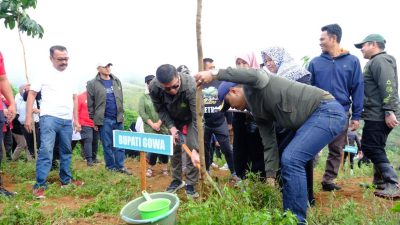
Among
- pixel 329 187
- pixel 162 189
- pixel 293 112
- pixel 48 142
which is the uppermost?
pixel 293 112

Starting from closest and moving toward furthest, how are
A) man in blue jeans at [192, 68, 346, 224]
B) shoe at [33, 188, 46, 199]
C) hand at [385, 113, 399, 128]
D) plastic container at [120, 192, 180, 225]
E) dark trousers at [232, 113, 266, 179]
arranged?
plastic container at [120, 192, 180, 225] < man in blue jeans at [192, 68, 346, 224] < hand at [385, 113, 399, 128] < dark trousers at [232, 113, 266, 179] < shoe at [33, 188, 46, 199]

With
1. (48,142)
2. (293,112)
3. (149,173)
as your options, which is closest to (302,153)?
(293,112)

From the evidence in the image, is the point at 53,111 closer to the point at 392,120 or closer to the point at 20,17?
the point at 20,17

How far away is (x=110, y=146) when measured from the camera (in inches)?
242

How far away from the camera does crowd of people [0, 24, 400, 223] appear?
9.51 feet

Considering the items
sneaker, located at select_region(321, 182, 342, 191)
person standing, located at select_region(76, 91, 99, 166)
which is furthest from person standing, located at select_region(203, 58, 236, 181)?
person standing, located at select_region(76, 91, 99, 166)

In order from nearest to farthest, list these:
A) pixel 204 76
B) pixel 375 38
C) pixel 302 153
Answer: pixel 204 76
pixel 302 153
pixel 375 38

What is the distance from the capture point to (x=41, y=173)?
4555 millimetres

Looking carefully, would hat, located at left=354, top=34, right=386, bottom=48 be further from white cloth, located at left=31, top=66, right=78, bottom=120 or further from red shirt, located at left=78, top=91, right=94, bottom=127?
red shirt, located at left=78, top=91, right=94, bottom=127

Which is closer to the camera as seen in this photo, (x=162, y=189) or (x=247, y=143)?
(x=247, y=143)

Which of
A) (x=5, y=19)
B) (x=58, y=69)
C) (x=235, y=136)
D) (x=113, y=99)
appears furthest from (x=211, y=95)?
(x=5, y=19)

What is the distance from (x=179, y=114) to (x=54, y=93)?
5.59 ft

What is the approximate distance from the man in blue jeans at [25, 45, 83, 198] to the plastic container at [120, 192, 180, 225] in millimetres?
2067

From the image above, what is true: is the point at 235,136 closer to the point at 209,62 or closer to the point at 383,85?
the point at 383,85
